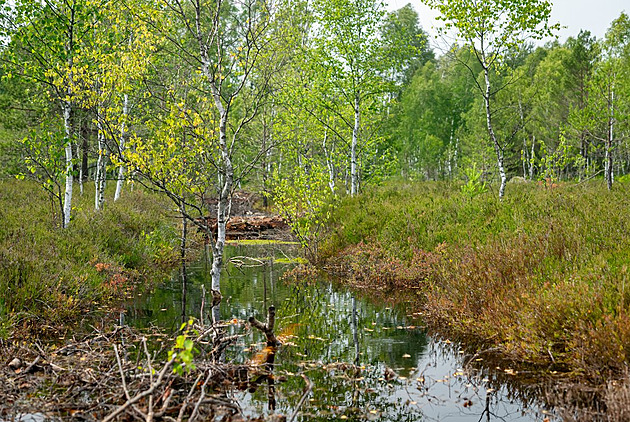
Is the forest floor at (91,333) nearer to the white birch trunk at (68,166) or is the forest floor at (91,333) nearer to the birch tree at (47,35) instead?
the white birch trunk at (68,166)

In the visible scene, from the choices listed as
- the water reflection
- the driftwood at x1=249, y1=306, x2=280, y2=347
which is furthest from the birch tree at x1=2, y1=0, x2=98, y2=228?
the driftwood at x1=249, y1=306, x2=280, y2=347

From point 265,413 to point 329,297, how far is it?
687 cm

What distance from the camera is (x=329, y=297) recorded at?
12547 mm

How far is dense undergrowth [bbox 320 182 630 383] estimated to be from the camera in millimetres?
6523

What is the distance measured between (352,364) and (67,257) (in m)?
7.66

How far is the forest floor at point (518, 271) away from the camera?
629 cm

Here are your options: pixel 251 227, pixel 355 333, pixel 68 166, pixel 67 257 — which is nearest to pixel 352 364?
pixel 355 333

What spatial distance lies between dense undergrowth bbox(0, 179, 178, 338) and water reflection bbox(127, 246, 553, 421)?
4.03 feet

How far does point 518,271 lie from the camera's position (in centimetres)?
906

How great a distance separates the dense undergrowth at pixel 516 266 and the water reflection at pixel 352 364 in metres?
0.84

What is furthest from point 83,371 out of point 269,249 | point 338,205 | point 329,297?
point 269,249

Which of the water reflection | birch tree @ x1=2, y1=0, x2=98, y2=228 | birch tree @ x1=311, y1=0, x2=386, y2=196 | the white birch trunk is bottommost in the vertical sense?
the water reflection

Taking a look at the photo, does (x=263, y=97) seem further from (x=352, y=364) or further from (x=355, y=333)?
(x=352, y=364)

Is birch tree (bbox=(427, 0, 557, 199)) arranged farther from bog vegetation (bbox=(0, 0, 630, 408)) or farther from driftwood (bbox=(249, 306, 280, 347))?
driftwood (bbox=(249, 306, 280, 347))
